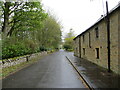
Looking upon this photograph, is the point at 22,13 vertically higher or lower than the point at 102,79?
higher

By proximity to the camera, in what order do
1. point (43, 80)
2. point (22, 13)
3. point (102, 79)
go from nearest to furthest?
point (102, 79), point (43, 80), point (22, 13)

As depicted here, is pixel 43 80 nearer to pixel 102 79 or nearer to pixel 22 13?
pixel 102 79

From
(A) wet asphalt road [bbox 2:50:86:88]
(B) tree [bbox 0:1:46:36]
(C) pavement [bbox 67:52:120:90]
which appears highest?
(B) tree [bbox 0:1:46:36]

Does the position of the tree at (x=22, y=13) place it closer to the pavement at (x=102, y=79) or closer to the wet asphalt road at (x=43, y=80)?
the wet asphalt road at (x=43, y=80)

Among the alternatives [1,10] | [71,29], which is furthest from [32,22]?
[71,29]

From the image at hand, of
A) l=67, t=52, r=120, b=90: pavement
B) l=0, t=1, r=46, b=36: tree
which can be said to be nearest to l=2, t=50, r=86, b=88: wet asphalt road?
l=67, t=52, r=120, b=90: pavement

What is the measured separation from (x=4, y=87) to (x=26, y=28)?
13166mm

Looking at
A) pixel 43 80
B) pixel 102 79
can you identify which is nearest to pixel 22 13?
pixel 43 80

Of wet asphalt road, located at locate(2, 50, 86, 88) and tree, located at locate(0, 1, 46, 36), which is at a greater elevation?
tree, located at locate(0, 1, 46, 36)

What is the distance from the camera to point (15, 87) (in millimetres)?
5355

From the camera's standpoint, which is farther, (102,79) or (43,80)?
(43,80)

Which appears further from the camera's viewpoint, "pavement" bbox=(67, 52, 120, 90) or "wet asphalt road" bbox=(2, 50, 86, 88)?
"wet asphalt road" bbox=(2, 50, 86, 88)

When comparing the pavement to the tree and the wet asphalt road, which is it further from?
the tree

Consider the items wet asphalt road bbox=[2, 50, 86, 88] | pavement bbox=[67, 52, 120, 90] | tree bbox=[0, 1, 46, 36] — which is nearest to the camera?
pavement bbox=[67, 52, 120, 90]
